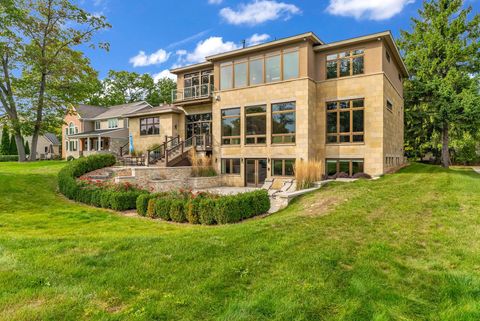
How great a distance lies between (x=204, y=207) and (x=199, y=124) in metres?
14.5

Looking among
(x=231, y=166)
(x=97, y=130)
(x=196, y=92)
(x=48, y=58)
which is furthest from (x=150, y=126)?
(x=97, y=130)

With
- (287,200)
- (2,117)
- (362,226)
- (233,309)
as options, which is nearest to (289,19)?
(287,200)

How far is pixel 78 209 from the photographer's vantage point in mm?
11531

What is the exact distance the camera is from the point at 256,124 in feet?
61.9

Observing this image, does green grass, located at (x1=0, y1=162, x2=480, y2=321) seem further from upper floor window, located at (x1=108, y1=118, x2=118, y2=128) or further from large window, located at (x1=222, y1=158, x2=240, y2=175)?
upper floor window, located at (x1=108, y1=118, x2=118, y2=128)

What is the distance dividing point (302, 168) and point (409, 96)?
15.6 m

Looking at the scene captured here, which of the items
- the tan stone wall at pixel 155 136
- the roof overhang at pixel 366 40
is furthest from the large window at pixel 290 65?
the tan stone wall at pixel 155 136

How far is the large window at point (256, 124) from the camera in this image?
60.8ft

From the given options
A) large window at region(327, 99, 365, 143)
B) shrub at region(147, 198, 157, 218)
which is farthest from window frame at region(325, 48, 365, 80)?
shrub at region(147, 198, 157, 218)

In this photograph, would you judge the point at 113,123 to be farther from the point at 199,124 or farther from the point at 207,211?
the point at 207,211

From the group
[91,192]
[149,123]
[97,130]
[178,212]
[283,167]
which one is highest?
[97,130]

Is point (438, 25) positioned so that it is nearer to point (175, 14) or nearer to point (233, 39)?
point (233, 39)

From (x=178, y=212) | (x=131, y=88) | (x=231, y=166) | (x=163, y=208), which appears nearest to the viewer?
(x=178, y=212)

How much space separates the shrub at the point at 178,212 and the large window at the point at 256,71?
11208 millimetres
